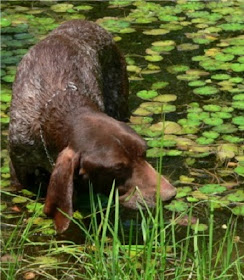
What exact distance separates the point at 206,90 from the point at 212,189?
1.65 metres

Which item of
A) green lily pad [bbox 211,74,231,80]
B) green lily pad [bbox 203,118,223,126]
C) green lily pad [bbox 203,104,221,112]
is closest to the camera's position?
green lily pad [bbox 203,118,223,126]

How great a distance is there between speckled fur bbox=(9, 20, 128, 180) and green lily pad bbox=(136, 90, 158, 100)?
0.76 metres

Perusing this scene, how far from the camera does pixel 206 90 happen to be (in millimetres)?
8141

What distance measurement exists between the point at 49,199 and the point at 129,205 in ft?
1.68

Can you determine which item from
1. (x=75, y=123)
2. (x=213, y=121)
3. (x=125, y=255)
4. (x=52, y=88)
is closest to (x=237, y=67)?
(x=213, y=121)

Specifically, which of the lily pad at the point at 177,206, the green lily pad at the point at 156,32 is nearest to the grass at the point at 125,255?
the lily pad at the point at 177,206

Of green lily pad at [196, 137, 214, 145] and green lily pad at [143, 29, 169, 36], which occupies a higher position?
green lily pad at [143, 29, 169, 36]

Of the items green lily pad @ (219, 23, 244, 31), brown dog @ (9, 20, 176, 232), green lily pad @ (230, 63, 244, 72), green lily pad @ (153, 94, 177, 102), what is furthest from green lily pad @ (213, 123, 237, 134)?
green lily pad @ (219, 23, 244, 31)

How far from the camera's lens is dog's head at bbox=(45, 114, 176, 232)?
6055 millimetres

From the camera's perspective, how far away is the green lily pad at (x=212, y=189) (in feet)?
21.9

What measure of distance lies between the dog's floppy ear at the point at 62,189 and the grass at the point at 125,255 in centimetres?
20

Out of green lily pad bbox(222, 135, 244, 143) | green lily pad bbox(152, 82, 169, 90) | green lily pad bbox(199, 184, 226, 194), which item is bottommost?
green lily pad bbox(199, 184, 226, 194)

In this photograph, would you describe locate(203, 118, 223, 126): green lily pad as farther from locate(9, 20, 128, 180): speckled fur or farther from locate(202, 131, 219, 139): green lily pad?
locate(9, 20, 128, 180): speckled fur

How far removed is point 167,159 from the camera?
717 centimetres
